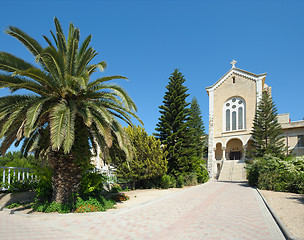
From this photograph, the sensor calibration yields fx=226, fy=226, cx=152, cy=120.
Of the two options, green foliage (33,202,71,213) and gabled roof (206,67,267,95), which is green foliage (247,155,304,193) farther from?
gabled roof (206,67,267,95)

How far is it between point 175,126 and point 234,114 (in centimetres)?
1963

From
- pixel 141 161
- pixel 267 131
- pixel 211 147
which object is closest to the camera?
pixel 141 161

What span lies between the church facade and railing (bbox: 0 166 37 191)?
30.6 m

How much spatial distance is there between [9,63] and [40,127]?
8.37 feet

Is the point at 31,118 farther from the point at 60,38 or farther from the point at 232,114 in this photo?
the point at 232,114

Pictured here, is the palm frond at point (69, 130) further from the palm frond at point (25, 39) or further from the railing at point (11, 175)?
the railing at point (11, 175)

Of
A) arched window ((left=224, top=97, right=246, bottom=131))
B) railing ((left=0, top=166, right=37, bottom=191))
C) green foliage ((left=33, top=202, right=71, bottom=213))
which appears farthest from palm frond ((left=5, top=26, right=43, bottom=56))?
arched window ((left=224, top=97, right=246, bottom=131))

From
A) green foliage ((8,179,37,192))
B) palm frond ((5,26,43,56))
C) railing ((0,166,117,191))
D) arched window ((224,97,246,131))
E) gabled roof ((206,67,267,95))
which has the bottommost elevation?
green foliage ((8,179,37,192))

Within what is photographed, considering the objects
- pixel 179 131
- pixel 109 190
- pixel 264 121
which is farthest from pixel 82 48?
pixel 264 121

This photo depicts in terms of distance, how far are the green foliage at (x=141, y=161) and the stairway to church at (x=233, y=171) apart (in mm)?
20111

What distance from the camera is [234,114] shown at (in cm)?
3719

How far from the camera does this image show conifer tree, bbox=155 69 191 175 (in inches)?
792

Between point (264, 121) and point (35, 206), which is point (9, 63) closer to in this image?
point (35, 206)

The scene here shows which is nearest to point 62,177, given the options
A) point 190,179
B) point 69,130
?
point 69,130
